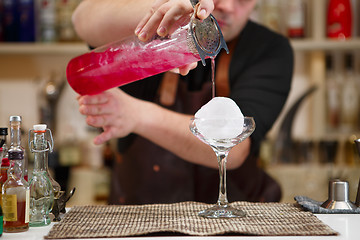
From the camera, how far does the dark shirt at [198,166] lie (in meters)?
1.87

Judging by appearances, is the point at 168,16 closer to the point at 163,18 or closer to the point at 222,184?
the point at 163,18

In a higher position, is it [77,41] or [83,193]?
[77,41]

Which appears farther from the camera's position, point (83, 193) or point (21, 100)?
point (21, 100)

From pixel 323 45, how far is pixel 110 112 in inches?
63.6

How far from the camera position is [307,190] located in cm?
266

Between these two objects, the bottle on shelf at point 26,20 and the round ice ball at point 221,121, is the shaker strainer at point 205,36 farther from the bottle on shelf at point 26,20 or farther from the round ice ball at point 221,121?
the bottle on shelf at point 26,20

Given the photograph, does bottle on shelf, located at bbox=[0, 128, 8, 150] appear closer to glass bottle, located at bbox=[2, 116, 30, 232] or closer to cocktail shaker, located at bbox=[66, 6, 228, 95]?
glass bottle, located at bbox=[2, 116, 30, 232]

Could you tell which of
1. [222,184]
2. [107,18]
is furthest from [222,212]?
[107,18]

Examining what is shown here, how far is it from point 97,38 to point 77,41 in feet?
4.09

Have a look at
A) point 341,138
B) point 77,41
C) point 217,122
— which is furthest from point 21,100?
point 217,122

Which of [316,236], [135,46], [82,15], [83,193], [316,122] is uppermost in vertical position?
[82,15]

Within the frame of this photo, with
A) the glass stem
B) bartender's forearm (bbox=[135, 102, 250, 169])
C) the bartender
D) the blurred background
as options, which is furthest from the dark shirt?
the blurred background

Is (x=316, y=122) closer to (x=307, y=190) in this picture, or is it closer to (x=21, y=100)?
(x=307, y=190)

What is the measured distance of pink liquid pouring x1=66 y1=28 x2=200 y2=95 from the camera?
3.87ft
